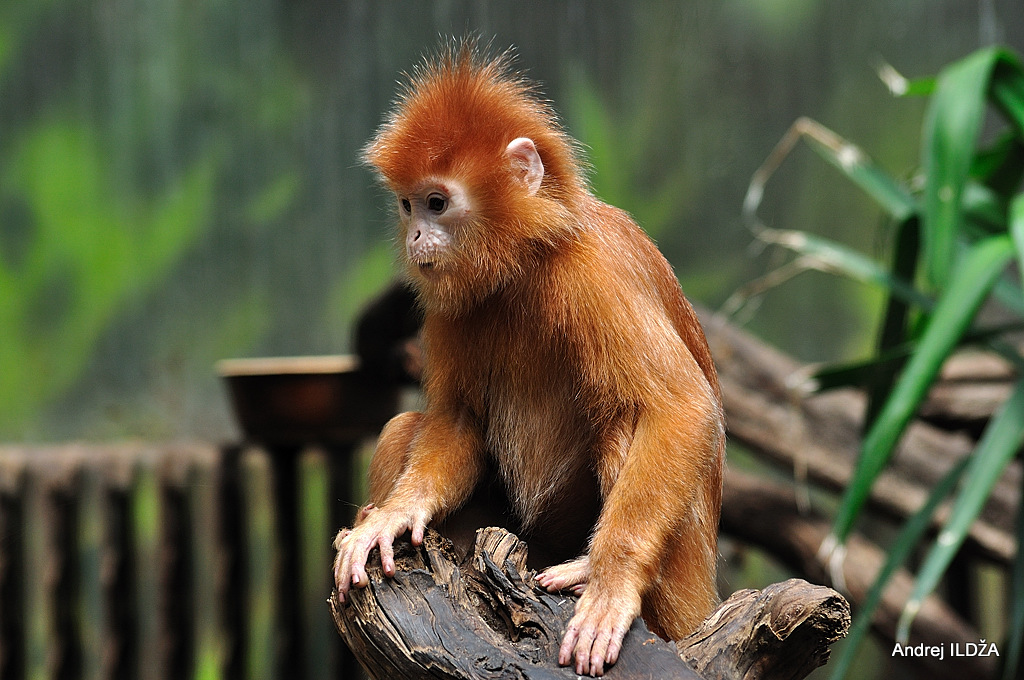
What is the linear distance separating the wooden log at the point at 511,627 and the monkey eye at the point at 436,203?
0.56 meters

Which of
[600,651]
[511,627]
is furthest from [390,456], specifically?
[600,651]

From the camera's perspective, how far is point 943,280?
261 centimetres

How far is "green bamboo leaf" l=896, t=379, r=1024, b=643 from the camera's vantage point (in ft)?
8.59

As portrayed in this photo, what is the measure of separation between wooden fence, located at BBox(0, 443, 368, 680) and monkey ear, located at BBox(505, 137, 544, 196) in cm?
275

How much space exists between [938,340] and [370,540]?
179 centimetres

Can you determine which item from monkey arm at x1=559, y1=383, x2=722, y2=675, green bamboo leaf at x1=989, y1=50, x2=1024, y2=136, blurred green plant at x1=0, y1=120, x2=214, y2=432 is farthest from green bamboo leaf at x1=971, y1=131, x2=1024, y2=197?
blurred green plant at x1=0, y1=120, x2=214, y2=432

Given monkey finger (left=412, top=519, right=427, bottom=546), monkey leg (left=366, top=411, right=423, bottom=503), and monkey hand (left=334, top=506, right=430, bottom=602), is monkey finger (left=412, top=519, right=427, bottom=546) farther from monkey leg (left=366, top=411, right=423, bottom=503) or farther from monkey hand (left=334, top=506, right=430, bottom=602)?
monkey leg (left=366, top=411, right=423, bottom=503)

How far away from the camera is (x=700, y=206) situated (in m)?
5.46

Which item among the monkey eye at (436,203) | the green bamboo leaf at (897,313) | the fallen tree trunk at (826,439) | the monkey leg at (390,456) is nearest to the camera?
the monkey eye at (436,203)

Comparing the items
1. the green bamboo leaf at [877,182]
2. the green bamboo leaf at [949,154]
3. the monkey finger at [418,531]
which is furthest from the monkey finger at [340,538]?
the green bamboo leaf at [877,182]

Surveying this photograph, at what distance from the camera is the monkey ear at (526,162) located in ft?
5.48

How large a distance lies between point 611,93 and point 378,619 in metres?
4.58

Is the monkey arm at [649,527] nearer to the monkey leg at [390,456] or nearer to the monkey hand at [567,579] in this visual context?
the monkey hand at [567,579]

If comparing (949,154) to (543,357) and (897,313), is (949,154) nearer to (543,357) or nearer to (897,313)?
(897,313)
